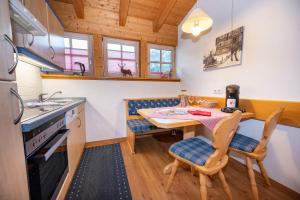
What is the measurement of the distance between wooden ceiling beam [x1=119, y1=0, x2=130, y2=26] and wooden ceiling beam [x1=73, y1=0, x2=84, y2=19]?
0.66 m

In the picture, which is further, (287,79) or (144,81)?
(144,81)

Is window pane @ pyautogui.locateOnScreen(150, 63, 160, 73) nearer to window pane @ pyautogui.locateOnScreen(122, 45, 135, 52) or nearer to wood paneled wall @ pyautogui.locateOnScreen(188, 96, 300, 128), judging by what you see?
window pane @ pyautogui.locateOnScreen(122, 45, 135, 52)

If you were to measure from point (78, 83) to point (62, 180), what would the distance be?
1.67 metres

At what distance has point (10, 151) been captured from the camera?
0.58m

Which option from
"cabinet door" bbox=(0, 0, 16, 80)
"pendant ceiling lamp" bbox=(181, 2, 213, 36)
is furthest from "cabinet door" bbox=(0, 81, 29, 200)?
"pendant ceiling lamp" bbox=(181, 2, 213, 36)

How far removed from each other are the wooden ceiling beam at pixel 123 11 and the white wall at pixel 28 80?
171 cm

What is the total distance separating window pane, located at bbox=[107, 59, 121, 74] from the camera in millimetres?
2793

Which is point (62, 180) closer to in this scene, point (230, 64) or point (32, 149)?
point (32, 149)

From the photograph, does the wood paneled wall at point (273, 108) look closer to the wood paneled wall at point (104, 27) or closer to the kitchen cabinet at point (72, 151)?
the wood paneled wall at point (104, 27)

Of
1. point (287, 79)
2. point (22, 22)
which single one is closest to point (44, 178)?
point (22, 22)

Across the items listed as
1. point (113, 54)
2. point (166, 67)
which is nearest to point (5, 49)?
point (113, 54)

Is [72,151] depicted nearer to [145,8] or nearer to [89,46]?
[89,46]

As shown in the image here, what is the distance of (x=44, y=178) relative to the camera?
84 centimetres

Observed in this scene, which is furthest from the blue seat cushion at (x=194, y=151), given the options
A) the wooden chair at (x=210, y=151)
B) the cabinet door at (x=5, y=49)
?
the cabinet door at (x=5, y=49)
